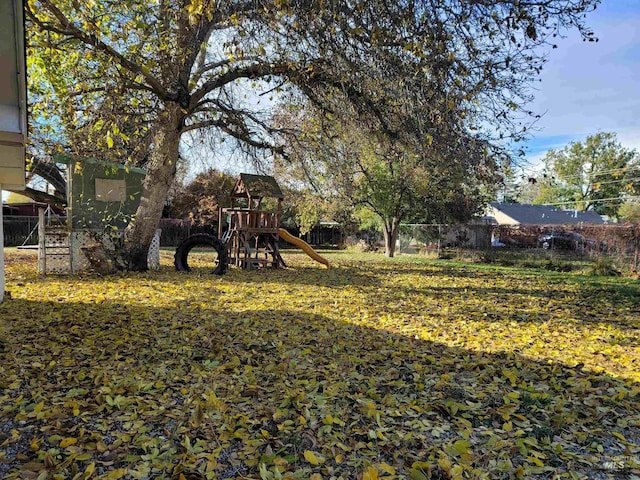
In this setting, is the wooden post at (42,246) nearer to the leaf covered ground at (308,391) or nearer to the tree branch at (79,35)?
the leaf covered ground at (308,391)

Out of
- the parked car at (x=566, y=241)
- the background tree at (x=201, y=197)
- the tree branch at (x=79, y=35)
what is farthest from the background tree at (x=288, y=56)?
the background tree at (x=201, y=197)

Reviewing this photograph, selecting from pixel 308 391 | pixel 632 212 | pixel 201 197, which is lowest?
pixel 308 391

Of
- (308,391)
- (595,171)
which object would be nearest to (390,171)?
(308,391)

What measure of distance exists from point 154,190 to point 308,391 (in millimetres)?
8267

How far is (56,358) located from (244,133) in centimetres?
721

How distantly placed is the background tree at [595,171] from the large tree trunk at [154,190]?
41.7 metres

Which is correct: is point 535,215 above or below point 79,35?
below

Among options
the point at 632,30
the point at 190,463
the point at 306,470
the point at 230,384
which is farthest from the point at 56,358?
the point at 632,30

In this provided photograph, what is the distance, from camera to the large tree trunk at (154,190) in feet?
31.8

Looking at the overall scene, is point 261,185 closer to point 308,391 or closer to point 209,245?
point 209,245

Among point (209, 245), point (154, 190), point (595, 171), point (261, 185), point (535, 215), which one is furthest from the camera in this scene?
point (595, 171)

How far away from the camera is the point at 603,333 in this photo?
5.73 metres

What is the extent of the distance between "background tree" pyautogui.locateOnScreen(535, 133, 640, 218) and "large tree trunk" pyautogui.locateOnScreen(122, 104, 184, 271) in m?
41.7

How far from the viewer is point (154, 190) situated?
1007 cm
